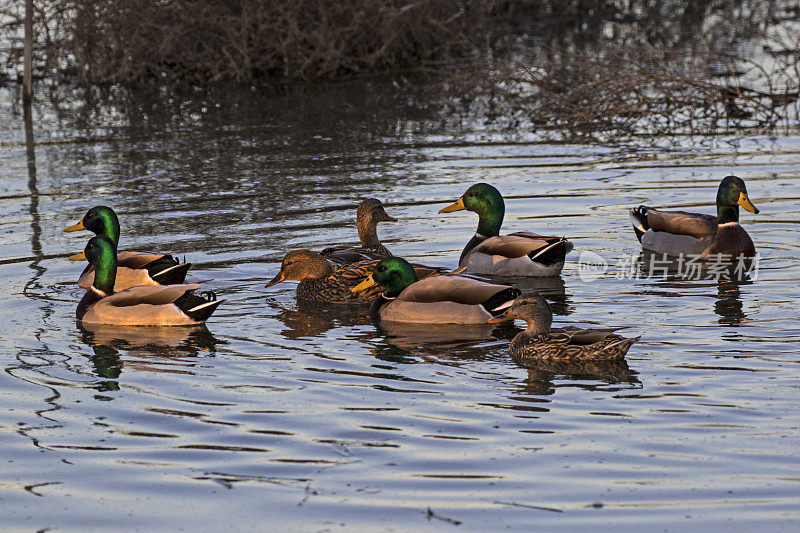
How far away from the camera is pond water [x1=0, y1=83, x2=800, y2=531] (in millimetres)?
5562

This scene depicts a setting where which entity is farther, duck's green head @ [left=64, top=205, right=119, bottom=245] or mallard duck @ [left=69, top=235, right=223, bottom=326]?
duck's green head @ [left=64, top=205, right=119, bottom=245]

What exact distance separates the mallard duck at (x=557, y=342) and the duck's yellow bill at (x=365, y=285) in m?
1.61

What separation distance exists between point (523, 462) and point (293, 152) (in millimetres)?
10826

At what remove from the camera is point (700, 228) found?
36.0 ft

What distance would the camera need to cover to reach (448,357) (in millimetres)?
7957

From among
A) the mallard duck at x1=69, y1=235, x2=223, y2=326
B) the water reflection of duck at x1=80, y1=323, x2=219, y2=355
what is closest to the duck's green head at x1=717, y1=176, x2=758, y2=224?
the mallard duck at x1=69, y1=235, x2=223, y2=326

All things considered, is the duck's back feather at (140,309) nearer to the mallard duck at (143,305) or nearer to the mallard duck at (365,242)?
the mallard duck at (143,305)

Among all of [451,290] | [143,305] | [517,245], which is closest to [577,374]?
[451,290]

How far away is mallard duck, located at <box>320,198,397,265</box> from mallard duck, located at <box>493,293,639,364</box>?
2545 millimetres

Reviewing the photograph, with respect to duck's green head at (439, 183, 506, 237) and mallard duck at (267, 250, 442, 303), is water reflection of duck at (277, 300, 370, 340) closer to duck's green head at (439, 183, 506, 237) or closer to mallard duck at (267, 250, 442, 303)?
mallard duck at (267, 250, 442, 303)

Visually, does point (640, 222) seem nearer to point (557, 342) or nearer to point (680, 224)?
point (680, 224)

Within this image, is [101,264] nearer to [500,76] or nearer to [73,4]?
[500,76]

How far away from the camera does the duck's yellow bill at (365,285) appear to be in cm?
932

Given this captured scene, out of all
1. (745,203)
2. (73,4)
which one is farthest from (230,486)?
(73,4)
